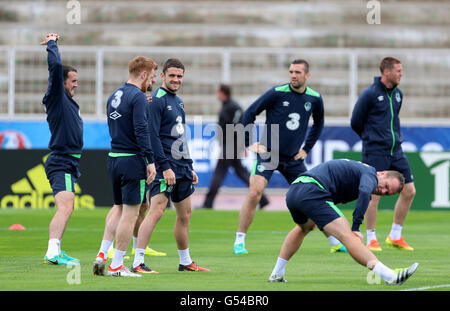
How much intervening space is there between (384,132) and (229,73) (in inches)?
438

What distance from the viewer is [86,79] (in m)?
23.6

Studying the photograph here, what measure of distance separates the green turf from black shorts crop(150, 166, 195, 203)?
2.65ft

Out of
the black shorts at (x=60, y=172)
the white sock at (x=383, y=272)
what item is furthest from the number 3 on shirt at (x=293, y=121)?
the white sock at (x=383, y=272)

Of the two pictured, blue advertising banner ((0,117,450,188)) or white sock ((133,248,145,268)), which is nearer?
white sock ((133,248,145,268))

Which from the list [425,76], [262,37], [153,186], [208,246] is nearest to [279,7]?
[262,37]

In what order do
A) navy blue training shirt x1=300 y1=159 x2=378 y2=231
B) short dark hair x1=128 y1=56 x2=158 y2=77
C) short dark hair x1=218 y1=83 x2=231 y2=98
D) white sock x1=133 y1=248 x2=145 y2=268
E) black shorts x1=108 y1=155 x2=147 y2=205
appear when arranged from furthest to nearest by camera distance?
1. short dark hair x1=218 y1=83 x2=231 y2=98
2. white sock x1=133 y1=248 x2=145 y2=268
3. short dark hair x1=128 y1=56 x2=158 y2=77
4. black shorts x1=108 y1=155 x2=147 y2=205
5. navy blue training shirt x1=300 y1=159 x2=378 y2=231

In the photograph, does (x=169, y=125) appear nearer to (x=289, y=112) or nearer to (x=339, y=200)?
(x=339, y=200)

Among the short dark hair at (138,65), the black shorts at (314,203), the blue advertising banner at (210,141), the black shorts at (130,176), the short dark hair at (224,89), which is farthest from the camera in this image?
the blue advertising banner at (210,141)

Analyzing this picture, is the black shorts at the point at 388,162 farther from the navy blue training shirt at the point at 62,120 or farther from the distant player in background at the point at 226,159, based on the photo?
the distant player in background at the point at 226,159

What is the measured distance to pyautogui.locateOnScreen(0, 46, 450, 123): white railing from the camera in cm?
2331

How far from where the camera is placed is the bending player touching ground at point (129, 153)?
9209mm

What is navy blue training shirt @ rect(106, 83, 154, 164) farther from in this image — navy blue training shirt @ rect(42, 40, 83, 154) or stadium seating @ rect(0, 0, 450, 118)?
stadium seating @ rect(0, 0, 450, 118)

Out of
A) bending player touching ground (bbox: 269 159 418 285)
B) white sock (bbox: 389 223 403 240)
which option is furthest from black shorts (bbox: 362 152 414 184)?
bending player touching ground (bbox: 269 159 418 285)

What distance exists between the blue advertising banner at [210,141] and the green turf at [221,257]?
3.19m
